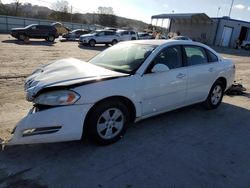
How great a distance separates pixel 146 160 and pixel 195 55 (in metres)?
2.77

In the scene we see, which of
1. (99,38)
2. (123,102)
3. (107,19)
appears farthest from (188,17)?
(123,102)

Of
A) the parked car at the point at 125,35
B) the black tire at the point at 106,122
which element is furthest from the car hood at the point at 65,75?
the parked car at the point at 125,35

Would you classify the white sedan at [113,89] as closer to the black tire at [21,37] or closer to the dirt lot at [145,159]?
the dirt lot at [145,159]

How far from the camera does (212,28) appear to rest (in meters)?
43.7

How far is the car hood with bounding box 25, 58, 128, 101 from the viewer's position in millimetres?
3783

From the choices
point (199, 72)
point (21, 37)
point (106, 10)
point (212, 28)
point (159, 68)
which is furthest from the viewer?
point (106, 10)

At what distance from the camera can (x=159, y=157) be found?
3.94 m

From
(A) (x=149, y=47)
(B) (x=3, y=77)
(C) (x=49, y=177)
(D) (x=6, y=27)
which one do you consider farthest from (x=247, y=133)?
(D) (x=6, y=27)

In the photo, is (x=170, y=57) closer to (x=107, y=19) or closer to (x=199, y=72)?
(x=199, y=72)

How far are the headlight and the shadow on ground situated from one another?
2.52ft

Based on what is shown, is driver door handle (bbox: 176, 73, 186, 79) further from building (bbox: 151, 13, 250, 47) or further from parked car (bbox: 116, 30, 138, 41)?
building (bbox: 151, 13, 250, 47)

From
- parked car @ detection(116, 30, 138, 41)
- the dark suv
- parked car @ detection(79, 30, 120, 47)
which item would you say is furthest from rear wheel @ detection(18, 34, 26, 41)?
parked car @ detection(116, 30, 138, 41)

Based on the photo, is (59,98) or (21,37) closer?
(59,98)

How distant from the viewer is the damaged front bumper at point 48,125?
3.47 m
